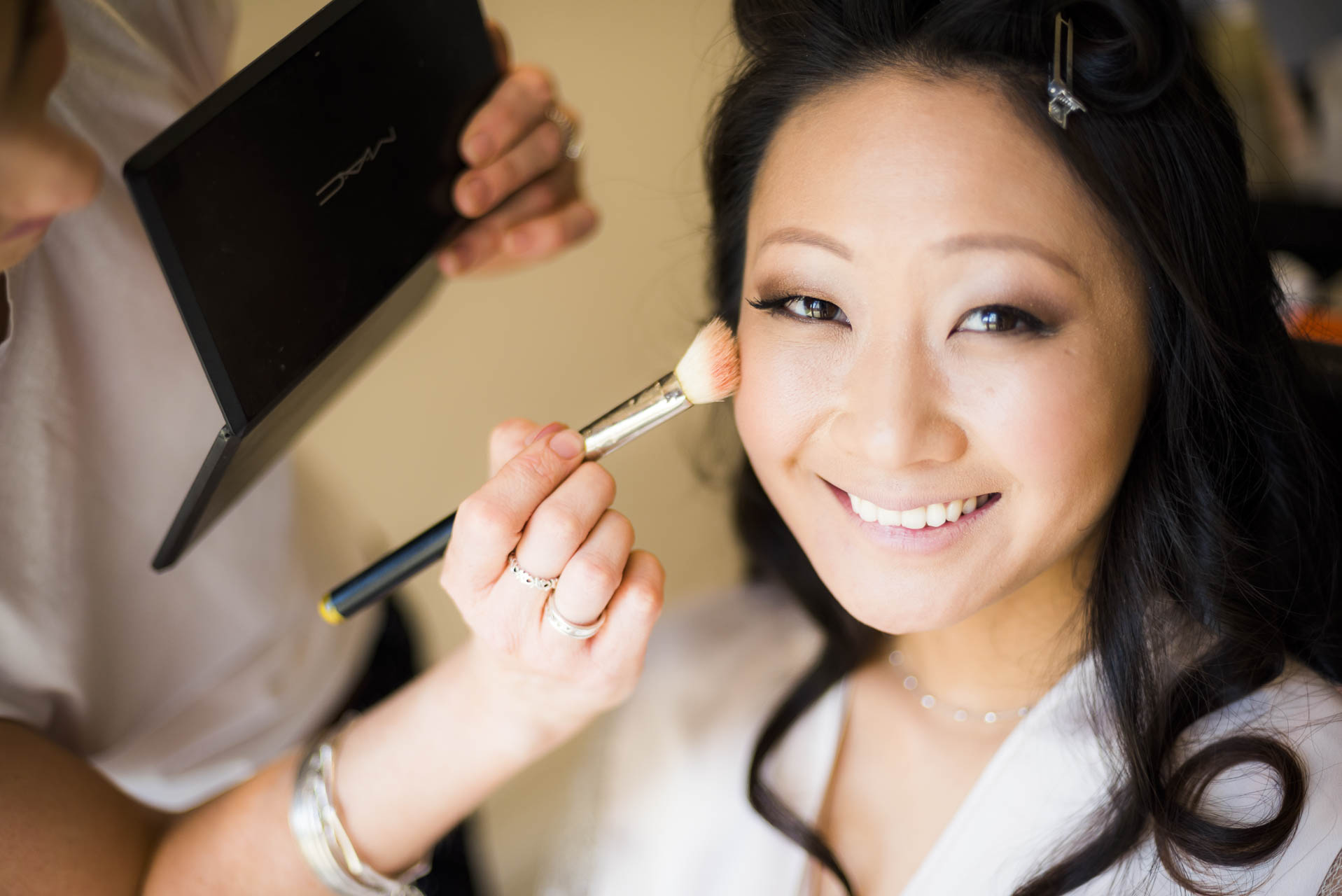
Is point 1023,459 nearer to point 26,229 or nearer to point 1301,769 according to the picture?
point 1301,769

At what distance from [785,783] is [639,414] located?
481 millimetres

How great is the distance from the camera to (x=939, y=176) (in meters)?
0.75

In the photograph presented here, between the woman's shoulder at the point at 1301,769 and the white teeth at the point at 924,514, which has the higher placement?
the white teeth at the point at 924,514

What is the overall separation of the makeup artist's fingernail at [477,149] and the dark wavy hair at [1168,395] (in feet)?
0.73

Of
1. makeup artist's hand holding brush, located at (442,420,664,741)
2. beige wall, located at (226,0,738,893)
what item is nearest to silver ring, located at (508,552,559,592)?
makeup artist's hand holding brush, located at (442,420,664,741)

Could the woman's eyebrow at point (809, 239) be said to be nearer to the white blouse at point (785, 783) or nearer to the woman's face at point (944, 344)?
the woman's face at point (944, 344)

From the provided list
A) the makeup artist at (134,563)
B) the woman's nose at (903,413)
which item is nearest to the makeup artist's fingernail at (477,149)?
the makeup artist at (134,563)

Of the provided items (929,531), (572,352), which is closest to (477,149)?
(929,531)

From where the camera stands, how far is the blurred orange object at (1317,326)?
1065mm

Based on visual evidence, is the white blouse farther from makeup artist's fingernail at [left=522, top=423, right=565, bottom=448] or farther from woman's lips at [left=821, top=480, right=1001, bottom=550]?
makeup artist's fingernail at [left=522, top=423, right=565, bottom=448]

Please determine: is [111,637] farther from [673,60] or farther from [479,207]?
[673,60]

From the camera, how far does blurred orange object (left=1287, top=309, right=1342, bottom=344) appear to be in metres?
1.07

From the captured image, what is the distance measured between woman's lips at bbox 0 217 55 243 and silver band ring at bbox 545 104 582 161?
1.59 ft

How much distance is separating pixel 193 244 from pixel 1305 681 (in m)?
0.96
